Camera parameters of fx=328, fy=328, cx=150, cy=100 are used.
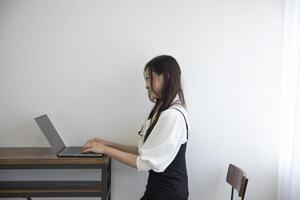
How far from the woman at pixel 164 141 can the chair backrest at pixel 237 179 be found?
30 centimetres

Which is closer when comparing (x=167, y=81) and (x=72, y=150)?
(x=167, y=81)

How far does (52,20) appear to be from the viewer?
206 cm

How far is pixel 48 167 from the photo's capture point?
178cm

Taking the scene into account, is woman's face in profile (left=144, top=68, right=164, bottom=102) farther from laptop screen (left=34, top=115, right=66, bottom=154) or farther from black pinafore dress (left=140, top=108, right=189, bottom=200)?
laptop screen (left=34, top=115, right=66, bottom=154)

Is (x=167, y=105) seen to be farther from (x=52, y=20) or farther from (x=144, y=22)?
(x=52, y=20)

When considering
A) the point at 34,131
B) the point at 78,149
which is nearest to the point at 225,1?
the point at 78,149

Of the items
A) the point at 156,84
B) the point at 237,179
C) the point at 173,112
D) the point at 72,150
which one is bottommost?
the point at 237,179

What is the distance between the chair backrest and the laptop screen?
102cm

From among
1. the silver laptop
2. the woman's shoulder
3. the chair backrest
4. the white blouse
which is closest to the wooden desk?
the silver laptop

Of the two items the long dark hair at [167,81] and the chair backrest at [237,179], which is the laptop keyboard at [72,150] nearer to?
the long dark hair at [167,81]

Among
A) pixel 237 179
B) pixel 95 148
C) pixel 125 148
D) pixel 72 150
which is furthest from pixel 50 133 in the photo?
pixel 237 179

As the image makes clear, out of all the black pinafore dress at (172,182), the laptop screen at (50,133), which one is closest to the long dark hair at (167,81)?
the black pinafore dress at (172,182)

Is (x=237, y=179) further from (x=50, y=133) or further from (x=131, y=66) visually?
(x=50, y=133)

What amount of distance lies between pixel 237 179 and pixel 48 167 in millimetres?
1055
